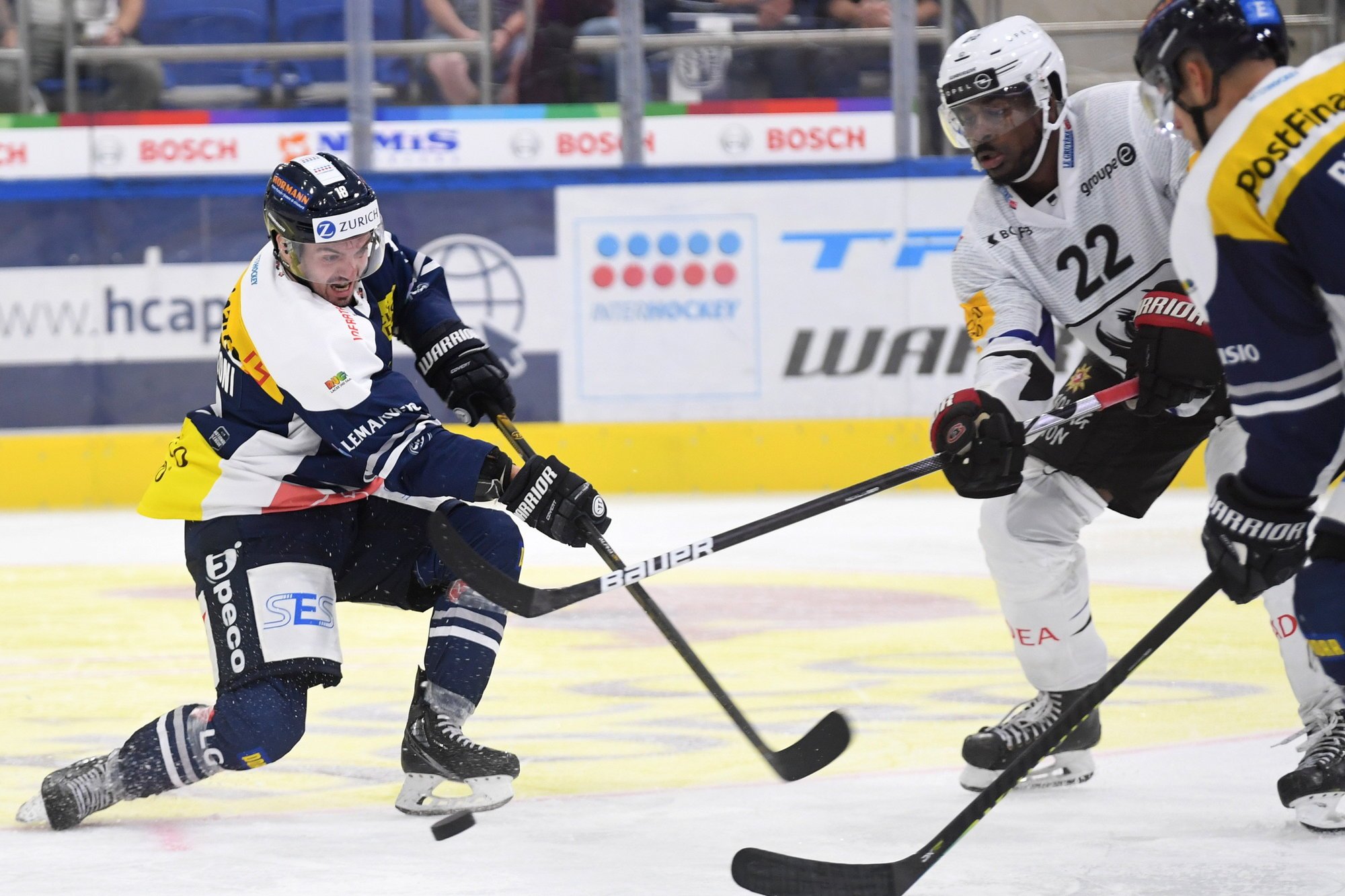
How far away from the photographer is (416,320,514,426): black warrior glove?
312cm

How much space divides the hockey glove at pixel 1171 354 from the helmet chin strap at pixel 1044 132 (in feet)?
0.96

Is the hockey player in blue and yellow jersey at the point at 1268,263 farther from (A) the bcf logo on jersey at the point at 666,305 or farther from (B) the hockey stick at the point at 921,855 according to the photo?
(A) the bcf logo on jersey at the point at 666,305

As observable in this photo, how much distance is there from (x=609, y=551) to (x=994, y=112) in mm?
968

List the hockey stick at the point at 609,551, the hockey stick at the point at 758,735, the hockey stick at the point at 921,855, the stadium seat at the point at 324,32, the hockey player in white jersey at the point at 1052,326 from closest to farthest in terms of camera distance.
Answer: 1. the hockey stick at the point at 921,855
2. the hockey stick at the point at 609,551
3. the hockey stick at the point at 758,735
4. the hockey player in white jersey at the point at 1052,326
5. the stadium seat at the point at 324,32

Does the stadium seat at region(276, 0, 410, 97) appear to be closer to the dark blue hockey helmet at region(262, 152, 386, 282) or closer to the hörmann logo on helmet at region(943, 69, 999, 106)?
the dark blue hockey helmet at region(262, 152, 386, 282)

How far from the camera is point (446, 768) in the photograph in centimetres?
285

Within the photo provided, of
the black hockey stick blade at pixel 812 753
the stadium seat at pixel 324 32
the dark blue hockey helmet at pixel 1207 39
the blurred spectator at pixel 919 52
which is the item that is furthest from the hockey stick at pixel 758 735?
the stadium seat at pixel 324 32

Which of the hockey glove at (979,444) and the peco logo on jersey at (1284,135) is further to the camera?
the hockey glove at (979,444)

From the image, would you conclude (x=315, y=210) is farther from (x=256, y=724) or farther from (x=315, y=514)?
(x=256, y=724)

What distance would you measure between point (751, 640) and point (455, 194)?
384 cm

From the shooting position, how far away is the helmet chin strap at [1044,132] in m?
2.94

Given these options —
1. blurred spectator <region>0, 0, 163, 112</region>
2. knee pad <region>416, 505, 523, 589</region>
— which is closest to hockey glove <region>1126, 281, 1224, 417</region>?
knee pad <region>416, 505, 523, 589</region>

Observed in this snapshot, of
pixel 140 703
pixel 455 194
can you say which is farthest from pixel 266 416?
pixel 455 194

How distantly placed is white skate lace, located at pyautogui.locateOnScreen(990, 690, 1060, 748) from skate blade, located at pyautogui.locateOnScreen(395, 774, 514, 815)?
872 mm
